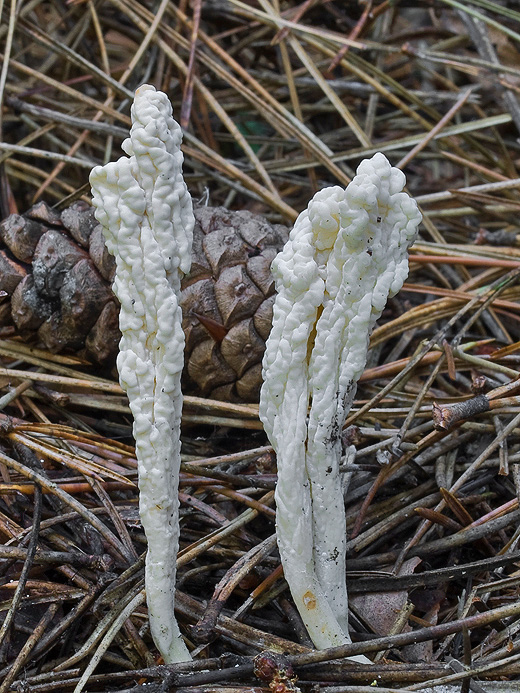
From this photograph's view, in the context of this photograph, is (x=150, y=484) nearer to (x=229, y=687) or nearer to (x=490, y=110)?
(x=229, y=687)

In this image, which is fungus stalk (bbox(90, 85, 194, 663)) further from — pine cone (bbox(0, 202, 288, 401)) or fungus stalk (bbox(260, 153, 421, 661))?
pine cone (bbox(0, 202, 288, 401))

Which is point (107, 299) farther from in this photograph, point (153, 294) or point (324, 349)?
point (324, 349)

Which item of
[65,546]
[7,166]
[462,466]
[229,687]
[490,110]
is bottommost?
[229,687]

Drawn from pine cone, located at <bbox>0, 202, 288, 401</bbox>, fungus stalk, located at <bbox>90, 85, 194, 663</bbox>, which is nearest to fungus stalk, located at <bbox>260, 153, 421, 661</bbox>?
fungus stalk, located at <bbox>90, 85, 194, 663</bbox>

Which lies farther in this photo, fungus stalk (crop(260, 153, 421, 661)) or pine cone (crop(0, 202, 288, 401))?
pine cone (crop(0, 202, 288, 401))

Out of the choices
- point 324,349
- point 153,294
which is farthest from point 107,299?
point 324,349

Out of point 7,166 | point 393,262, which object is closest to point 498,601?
point 393,262

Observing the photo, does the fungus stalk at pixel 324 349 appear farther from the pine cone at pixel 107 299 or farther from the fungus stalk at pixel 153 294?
the pine cone at pixel 107 299
